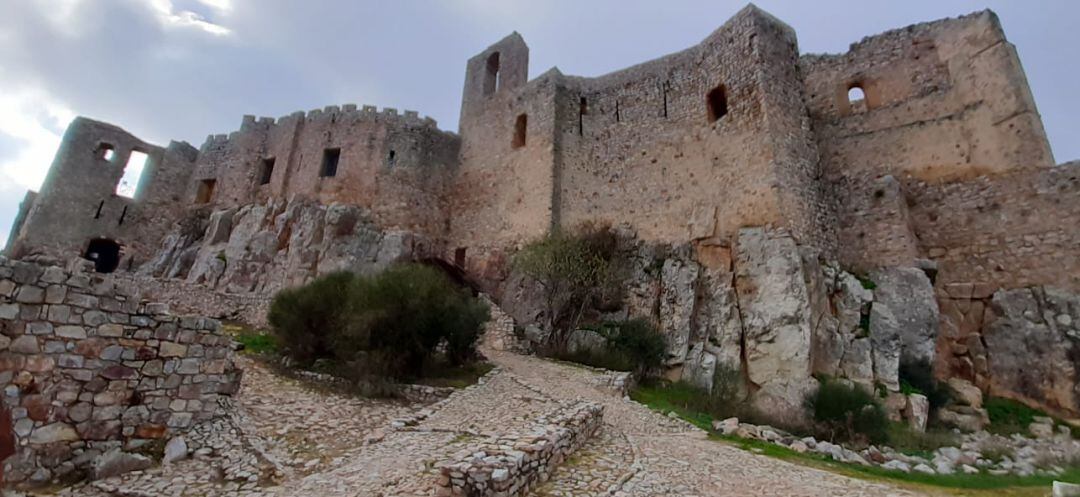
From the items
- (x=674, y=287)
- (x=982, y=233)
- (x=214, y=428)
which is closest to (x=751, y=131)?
(x=674, y=287)

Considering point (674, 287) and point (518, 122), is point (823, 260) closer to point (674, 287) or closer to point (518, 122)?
point (674, 287)

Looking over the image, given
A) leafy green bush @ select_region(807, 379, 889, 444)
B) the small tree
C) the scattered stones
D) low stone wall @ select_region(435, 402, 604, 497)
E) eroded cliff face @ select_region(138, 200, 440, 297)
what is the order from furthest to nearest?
eroded cliff face @ select_region(138, 200, 440, 297)
the small tree
leafy green bush @ select_region(807, 379, 889, 444)
the scattered stones
low stone wall @ select_region(435, 402, 604, 497)

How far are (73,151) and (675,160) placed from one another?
25282 millimetres

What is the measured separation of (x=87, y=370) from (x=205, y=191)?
71.7 feet

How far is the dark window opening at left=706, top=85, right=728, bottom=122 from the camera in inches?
713

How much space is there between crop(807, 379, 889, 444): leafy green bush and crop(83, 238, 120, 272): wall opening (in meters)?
27.0

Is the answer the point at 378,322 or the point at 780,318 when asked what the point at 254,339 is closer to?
the point at 378,322

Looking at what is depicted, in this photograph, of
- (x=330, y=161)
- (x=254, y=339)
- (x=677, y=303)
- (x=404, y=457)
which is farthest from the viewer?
(x=330, y=161)

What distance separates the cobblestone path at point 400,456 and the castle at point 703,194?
20.2 feet

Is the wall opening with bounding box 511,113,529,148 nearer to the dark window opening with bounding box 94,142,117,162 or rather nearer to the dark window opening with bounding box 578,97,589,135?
the dark window opening with bounding box 578,97,589,135

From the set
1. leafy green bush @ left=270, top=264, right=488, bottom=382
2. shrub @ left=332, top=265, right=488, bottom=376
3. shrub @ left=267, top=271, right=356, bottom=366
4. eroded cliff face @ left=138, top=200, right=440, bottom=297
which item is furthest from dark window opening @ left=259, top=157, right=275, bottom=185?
shrub @ left=332, top=265, right=488, bottom=376

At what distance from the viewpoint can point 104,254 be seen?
74.5ft

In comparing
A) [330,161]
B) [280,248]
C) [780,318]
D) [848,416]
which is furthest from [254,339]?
[848,416]

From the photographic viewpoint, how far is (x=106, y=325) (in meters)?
6.09
